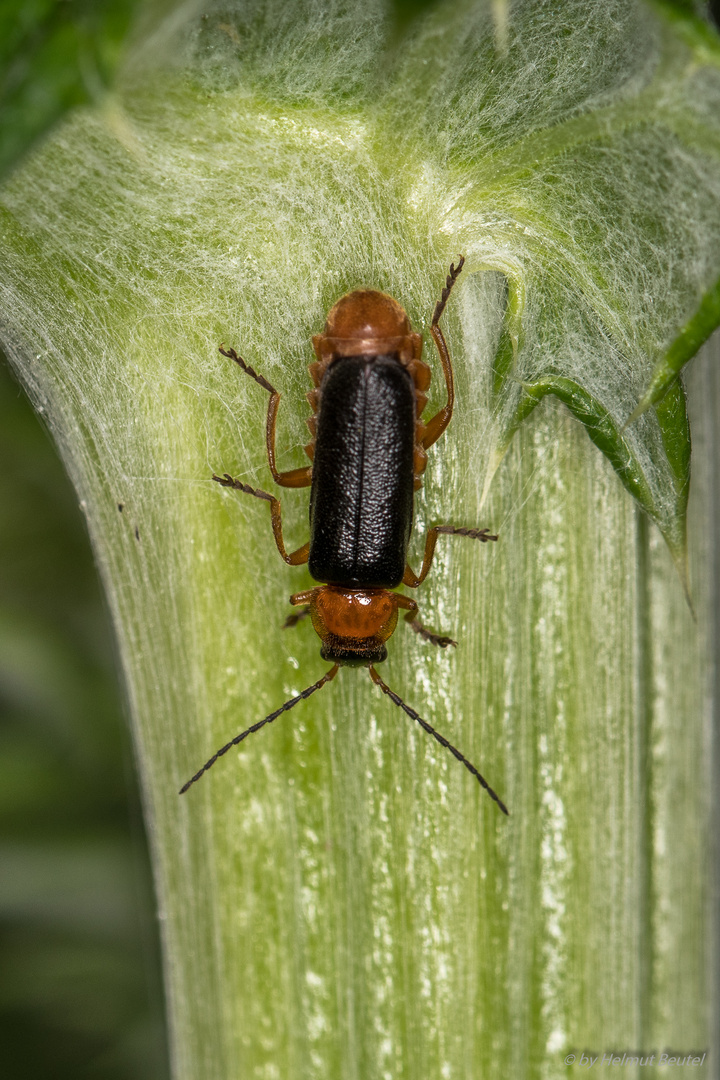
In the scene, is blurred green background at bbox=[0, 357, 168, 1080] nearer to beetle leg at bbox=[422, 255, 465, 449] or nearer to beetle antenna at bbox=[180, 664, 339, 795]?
beetle antenna at bbox=[180, 664, 339, 795]

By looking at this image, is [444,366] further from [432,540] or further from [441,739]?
[441,739]

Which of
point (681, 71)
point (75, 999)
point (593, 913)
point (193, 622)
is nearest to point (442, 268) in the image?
point (681, 71)

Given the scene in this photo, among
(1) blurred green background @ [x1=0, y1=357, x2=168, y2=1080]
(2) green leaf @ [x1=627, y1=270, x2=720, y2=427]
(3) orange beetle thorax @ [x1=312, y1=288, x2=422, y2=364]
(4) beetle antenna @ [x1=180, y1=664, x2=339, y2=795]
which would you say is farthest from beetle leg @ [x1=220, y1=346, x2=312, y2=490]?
(1) blurred green background @ [x1=0, y1=357, x2=168, y2=1080]

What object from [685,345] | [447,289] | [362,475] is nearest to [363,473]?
[362,475]

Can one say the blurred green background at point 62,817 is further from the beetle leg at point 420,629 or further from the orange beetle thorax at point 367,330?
the beetle leg at point 420,629

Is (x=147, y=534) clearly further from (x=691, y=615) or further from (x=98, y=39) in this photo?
(x=691, y=615)

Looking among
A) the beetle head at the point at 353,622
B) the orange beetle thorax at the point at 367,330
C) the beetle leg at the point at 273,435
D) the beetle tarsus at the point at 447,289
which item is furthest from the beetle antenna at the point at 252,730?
the beetle tarsus at the point at 447,289

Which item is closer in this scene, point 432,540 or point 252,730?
point 252,730
